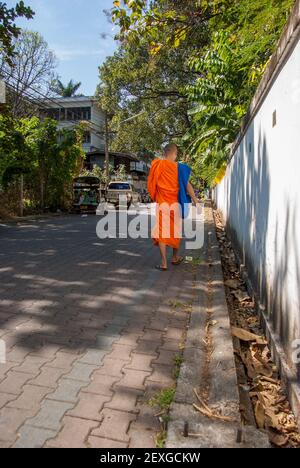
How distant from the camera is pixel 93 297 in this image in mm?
5031

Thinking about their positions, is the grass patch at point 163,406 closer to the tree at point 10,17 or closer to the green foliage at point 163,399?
the green foliage at point 163,399

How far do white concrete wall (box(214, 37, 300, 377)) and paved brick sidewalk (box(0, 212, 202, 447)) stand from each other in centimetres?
94

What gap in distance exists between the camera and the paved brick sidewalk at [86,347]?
2.40 m

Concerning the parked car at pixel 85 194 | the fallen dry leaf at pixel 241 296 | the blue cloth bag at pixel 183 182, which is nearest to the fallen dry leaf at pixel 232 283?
the fallen dry leaf at pixel 241 296

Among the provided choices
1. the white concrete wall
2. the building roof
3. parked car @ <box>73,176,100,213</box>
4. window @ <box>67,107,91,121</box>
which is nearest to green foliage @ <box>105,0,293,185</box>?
the white concrete wall

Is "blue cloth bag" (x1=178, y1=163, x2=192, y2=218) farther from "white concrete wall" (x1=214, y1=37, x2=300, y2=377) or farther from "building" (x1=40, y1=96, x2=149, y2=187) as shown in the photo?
"building" (x1=40, y1=96, x2=149, y2=187)

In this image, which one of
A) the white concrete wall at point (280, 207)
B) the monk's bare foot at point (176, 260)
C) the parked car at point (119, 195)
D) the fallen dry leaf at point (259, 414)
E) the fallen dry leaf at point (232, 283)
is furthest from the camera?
the parked car at point (119, 195)

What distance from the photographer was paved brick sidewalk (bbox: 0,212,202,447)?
7.88 ft

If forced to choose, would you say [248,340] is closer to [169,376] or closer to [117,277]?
[169,376]

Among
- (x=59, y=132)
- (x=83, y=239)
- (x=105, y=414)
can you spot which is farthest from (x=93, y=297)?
(x=59, y=132)

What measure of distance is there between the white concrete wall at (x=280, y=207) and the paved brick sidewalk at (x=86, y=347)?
0.94 metres

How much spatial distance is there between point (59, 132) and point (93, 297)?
15.5m

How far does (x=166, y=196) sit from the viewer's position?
22.2ft
